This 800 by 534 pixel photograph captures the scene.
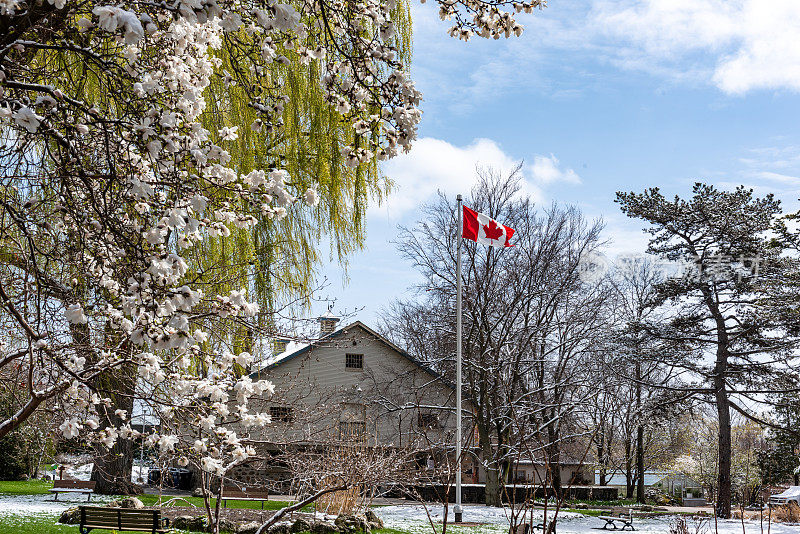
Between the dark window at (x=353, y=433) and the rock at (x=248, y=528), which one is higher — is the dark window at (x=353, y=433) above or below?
above

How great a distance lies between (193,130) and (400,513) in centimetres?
1651

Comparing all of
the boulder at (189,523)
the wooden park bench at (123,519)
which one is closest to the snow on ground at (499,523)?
the boulder at (189,523)

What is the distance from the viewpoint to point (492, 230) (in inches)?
774

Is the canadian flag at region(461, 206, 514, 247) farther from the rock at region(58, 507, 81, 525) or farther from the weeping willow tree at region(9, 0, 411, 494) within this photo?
the rock at region(58, 507, 81, 525)

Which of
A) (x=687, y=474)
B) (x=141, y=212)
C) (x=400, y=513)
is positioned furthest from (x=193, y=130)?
(x=687, y=474)

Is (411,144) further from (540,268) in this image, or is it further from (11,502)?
(540,268)

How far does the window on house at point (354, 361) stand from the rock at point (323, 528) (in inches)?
727

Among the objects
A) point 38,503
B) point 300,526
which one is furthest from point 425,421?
point 38,503

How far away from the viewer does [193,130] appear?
5.09m

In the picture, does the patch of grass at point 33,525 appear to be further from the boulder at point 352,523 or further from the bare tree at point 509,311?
the bare tree at point 509,311

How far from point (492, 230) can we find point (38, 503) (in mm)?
13434

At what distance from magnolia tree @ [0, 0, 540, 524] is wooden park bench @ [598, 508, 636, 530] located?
45.6 feet

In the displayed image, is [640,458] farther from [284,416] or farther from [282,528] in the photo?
[284,416]

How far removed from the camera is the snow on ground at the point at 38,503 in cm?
1537
